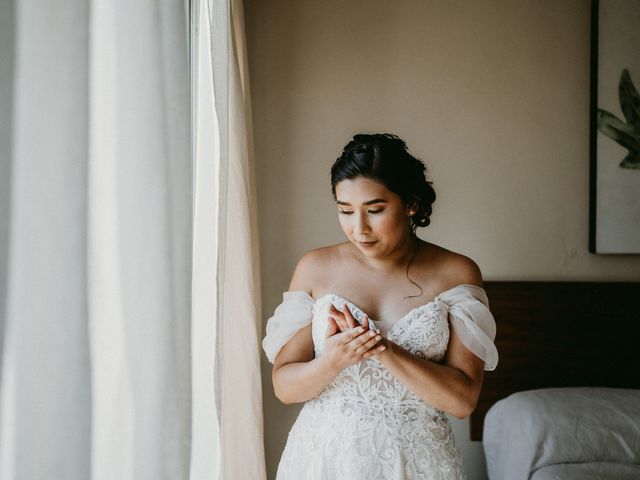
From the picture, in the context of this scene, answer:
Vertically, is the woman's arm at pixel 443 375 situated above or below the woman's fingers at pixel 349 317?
below

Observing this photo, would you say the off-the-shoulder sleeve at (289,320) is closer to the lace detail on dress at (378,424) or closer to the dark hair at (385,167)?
the lace detail on dress at (378,424)

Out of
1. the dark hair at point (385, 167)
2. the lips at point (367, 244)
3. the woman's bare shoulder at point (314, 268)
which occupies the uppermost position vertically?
the dark hair at point (385, 167)

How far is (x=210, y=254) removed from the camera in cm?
128

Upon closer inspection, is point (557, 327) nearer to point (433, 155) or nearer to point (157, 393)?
point (433, 155)

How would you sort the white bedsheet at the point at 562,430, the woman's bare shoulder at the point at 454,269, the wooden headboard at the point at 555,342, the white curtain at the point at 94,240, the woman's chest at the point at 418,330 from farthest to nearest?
the wooden headboard at the point at 555,342, the white bedsheet at the point at 562,430, the woman's bare shoulder at the point at 454,269, the woman's chest at the point at 418,330, the white curtain at the point at 94,240

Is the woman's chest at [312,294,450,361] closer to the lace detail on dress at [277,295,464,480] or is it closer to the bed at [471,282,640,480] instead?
the lace detail on dress at [277,295,464,480]

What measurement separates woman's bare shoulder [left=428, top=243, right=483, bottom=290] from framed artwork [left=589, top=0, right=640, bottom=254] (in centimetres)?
124

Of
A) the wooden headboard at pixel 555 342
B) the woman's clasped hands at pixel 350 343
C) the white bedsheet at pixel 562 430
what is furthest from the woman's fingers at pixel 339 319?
the wooden headboard at pixel 555 342

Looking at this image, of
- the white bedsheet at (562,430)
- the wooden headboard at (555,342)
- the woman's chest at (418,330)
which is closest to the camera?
the woman's chest at (418,330)

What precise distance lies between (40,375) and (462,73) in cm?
220

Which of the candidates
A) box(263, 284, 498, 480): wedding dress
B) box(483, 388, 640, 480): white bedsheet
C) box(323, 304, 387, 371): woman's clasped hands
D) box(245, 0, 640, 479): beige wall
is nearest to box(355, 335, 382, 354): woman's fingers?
box(323, 304, 387, 371): woman's clasped hands

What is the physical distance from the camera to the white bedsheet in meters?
1.86

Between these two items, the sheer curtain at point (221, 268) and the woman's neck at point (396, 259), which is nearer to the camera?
the sheer curtain at point (221, 268)

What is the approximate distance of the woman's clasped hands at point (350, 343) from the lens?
118 centimetres
